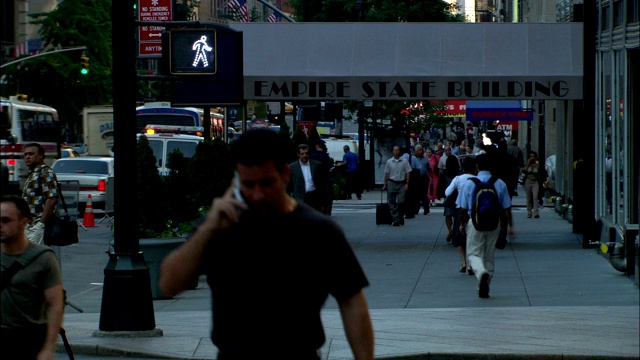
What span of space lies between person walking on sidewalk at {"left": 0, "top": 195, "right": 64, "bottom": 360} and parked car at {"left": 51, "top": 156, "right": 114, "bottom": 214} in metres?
23.6

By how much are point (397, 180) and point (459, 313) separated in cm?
1369

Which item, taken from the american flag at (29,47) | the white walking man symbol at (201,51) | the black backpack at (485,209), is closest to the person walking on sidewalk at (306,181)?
the black backpack at (485,209)

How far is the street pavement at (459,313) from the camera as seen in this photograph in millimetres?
10445

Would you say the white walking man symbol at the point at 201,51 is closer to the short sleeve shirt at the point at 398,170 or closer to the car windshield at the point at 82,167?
the short sleeve shirt at the point at 398,170

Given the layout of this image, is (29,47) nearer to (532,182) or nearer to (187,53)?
(532,182)

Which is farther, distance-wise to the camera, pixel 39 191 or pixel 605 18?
pixel 605 18

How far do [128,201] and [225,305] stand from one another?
24.3 ft

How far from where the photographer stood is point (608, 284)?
1532cm

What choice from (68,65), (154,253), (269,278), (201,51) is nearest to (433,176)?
(154,253)

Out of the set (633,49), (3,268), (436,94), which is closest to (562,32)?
(436,94)

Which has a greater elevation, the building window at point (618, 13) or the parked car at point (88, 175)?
the building window at point (618, 13)

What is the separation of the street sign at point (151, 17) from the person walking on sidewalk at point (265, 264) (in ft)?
55.9

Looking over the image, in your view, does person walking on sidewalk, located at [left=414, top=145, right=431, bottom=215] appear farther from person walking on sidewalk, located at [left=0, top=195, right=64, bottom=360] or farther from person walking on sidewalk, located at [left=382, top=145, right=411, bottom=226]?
person walking on sidewalk, located at [left=0, top=195, right=64, bottom=360]

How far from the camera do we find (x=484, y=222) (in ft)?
47.3
